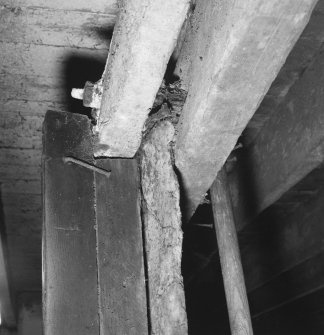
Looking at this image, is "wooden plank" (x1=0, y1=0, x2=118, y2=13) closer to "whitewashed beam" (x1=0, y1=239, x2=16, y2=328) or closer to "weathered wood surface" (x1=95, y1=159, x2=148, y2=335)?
"weathered wood surface" (x1=95, y1=159, x2=148, y2=335)

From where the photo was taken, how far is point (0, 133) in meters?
2.82

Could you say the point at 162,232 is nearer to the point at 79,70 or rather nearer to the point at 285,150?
the point at 79,70

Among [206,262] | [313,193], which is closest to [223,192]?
[313,193]

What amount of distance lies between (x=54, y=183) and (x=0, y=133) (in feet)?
3.91

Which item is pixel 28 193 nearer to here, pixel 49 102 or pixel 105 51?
pixel 49 102

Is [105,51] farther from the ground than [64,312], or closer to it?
farther from the ground

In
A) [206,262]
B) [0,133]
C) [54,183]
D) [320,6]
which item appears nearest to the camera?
[54,183]

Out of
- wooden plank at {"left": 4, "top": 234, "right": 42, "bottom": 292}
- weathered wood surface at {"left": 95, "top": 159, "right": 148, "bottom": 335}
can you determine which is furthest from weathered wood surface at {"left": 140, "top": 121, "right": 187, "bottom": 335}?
wooden plank at {"left": 4, "top": 234, "right": 42, "bottom": 292}

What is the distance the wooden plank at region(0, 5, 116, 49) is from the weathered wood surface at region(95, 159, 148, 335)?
2.09 feet

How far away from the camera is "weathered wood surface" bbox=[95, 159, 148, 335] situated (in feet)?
5.51

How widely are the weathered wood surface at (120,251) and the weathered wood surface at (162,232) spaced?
5cm

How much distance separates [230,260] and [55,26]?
124 cm

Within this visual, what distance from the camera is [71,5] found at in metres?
1.99

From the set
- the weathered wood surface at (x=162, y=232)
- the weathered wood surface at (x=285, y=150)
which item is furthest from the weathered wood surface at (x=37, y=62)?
the weathered wood surface at (x=285, y=150)
